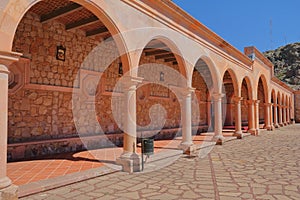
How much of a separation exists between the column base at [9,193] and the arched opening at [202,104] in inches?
490

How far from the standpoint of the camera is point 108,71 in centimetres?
931

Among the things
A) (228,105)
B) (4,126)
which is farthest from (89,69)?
(228,105)

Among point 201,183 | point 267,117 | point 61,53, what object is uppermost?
point 61,53

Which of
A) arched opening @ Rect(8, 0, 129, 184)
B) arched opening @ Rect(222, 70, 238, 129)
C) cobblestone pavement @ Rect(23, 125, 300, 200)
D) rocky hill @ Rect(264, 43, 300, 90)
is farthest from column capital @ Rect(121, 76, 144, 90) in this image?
rocky hill @ Rect(264, 43, 300, 90)

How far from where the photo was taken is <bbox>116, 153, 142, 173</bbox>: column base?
5.82 metres

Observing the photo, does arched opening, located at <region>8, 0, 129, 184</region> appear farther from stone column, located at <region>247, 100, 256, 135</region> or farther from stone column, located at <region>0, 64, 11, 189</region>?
stone column, located at <region>247, 100, 256, 135</region>

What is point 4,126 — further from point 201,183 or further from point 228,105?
point 228,105

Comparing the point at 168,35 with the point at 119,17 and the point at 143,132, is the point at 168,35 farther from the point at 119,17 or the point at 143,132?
the point at 143,132

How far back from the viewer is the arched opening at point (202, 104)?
1545 cm

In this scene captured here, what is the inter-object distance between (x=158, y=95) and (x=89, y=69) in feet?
14.8

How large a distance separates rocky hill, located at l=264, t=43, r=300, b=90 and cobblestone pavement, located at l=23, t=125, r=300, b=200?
38517 millimetres

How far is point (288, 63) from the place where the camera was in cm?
4559

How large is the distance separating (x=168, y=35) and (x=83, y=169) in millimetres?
4642

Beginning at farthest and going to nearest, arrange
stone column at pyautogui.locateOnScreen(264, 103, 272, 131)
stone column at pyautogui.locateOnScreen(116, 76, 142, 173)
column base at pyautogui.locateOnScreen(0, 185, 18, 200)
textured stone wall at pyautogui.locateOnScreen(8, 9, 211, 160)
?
stone column at pyautogui.locateOnScreen(264, 103, 272, 131), textured stone wall at pyautogui.locateOnScreen(8, 9, 211, 160), stone column at pyautogui.locateOnScreen(116, 76, 142, 173), column base at pyautogui.locateOnScreen(0, 185, 18, 200)
